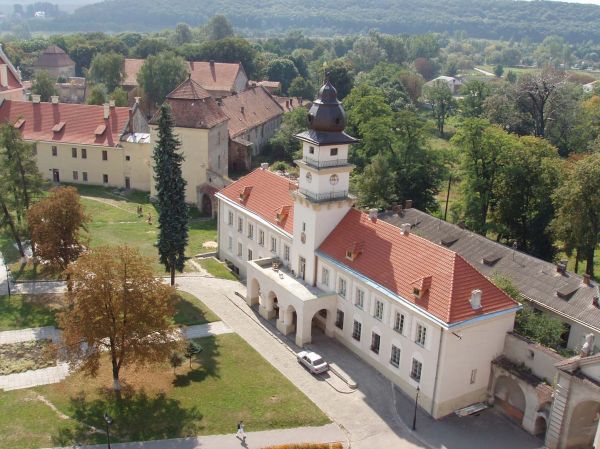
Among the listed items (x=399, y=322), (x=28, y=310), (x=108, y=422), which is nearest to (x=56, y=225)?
(x=28, y=310)

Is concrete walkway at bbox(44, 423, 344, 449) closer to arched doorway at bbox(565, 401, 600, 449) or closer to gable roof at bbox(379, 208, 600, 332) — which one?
arched doorway at bbox(565, 401, 600, 449)

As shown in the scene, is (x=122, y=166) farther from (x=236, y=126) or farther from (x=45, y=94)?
(x=45, y=94)

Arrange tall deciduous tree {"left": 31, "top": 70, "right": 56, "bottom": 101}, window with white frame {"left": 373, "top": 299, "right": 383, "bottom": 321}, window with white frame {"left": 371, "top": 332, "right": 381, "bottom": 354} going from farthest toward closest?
1. tall deciduous tree {"left": 31, "top": 70, "right": 56, "bottom": 101}
2. window with white frame {"left": 371, "top": 332, "right": 381, "bottom": 354}
3. window with white frame {"left": 373, "top": 299, "right": 383, "bottom": 321}

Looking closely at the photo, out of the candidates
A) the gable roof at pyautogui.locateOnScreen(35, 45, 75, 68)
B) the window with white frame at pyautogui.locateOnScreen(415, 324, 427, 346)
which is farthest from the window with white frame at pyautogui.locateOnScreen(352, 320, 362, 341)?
the gable roof at pyautogui.locateOnScreen(35, 45, 75, 68)

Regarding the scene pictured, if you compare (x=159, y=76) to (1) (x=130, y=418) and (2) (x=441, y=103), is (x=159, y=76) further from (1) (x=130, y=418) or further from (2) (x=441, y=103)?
(1) (x=130, y=418)

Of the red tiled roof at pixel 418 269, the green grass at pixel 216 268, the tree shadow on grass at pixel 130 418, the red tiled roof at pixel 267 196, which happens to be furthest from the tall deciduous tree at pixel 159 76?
the tree shadow on grass at pixel 130 418

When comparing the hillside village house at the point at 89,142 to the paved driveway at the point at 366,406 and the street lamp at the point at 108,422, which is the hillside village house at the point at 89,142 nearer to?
the paved driveway at the point at 366,406
